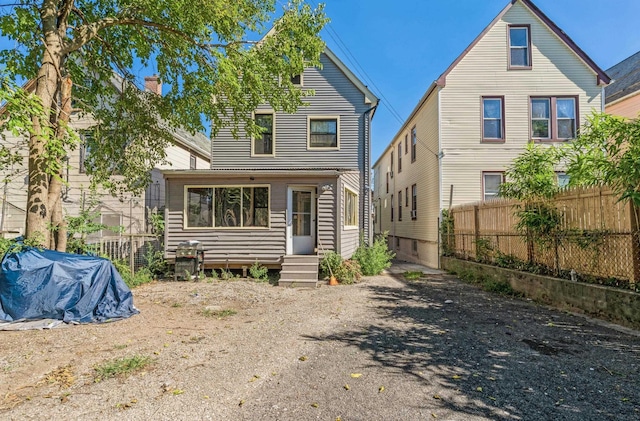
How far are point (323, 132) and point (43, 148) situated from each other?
9020 mm

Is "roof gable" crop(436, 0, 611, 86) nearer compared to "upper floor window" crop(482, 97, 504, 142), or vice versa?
"roof gable" crop(436, 0, 611, 86)

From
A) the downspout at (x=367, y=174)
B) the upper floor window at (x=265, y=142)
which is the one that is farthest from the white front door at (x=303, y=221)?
the upper floor window at (x=265, y=142)

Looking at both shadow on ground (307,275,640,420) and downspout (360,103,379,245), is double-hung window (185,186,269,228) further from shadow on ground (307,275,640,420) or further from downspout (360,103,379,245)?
shadow on ground (307,275,640,420)

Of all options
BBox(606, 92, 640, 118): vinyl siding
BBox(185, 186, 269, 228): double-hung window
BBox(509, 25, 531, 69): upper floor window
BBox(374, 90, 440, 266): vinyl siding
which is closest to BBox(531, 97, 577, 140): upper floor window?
BBox(509, 25, 531, 69): upper floor window

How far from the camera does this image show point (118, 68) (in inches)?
383

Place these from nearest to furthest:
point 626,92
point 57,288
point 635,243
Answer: point 635,243, point 57,288, point 626,92

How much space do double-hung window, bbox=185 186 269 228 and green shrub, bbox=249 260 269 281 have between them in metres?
1.22

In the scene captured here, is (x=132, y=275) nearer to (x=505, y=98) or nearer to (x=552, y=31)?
(x=505, y=98)

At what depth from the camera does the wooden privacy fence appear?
582 cm

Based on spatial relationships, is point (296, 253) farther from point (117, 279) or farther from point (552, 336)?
point (552, 336)

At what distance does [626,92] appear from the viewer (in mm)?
15727

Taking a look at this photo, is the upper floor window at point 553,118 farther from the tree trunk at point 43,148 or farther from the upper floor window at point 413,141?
the tree trunk at point 43,148

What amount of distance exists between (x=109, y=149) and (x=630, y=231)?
12.0 metres

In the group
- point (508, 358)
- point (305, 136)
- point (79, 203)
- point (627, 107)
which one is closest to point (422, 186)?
point (305, 136)
